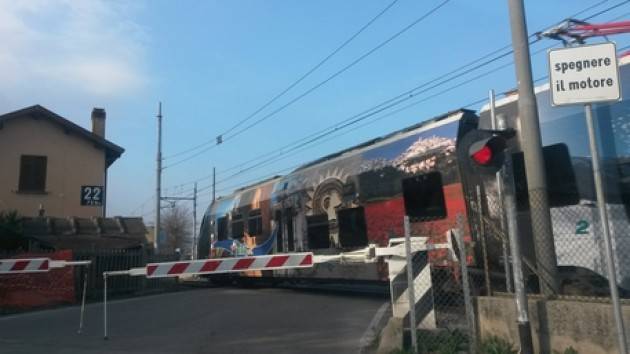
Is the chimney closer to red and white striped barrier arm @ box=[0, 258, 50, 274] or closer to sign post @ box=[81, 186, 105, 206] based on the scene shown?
sign post @ box=[81, 186, 105, 206]

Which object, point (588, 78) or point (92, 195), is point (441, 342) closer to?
point (588, 78)

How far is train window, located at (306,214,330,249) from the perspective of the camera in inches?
588

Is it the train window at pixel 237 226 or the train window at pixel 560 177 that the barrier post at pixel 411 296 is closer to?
the train window at pixel 560 177

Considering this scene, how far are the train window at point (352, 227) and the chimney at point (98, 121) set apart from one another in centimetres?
2267

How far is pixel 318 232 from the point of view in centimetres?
1532

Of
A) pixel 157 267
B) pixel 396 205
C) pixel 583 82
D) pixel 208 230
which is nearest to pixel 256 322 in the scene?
pixel 157 267

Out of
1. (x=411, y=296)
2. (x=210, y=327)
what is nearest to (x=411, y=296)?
(x=411, y=296)

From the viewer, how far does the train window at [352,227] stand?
13453 millimetres

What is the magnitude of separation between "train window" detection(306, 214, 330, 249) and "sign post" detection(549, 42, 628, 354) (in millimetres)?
9522

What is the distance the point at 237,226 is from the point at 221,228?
1663mm

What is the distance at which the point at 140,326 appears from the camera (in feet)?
39.7

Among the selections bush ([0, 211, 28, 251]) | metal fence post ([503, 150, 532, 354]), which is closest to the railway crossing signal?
metal fence post ([503, 150, 532, 354])

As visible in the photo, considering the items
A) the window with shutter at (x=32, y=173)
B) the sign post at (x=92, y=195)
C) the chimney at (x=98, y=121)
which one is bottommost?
the sign post at (x=92, y=195)

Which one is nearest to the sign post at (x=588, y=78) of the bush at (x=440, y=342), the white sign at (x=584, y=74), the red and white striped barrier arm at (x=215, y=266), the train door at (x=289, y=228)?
the white sign at (x=584, y=74)
